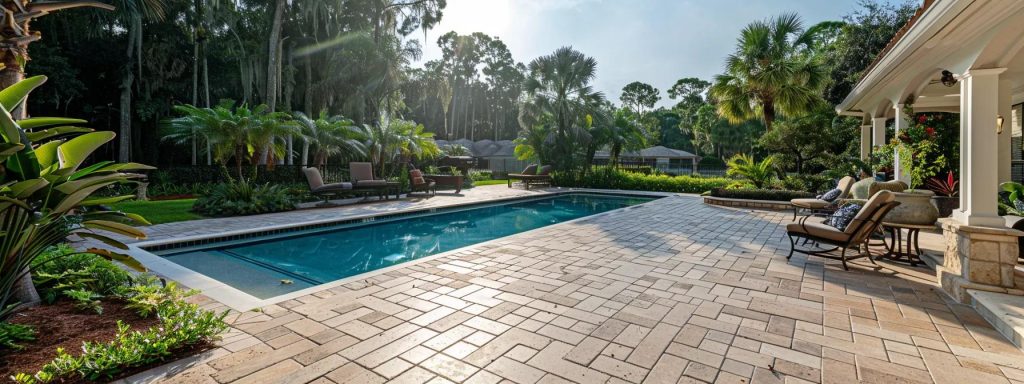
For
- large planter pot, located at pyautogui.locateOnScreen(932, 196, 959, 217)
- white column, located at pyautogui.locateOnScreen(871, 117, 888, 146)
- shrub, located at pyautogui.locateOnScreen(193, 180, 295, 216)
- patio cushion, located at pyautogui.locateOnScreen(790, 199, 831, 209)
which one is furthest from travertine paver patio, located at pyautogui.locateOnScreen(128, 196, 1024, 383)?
shrub, located at pyautogui.locateOnScreen(193, 180, 295, 216)

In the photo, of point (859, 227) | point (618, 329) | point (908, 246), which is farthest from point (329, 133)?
point (908, 246)

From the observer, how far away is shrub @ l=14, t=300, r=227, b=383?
2170 mm

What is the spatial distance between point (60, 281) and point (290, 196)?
7092 millimetres

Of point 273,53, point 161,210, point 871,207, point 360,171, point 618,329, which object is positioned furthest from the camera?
point 273,53

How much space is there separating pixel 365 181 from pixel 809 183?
39.7 ft

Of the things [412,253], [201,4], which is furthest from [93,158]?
[412,253]

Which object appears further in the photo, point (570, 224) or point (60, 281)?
point (570, 224)

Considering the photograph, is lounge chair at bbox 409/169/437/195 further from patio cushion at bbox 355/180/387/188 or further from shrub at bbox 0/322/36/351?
shrub at bbox 0/322/36/351

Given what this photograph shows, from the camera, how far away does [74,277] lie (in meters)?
3.38

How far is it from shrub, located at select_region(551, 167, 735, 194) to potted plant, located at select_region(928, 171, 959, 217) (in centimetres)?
719

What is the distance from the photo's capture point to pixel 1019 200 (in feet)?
15.5

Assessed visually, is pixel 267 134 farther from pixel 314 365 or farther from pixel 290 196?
pixel 314 365

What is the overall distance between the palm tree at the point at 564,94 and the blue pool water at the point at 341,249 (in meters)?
7.22

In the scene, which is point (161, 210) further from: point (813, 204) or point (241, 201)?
point (813, 204)
